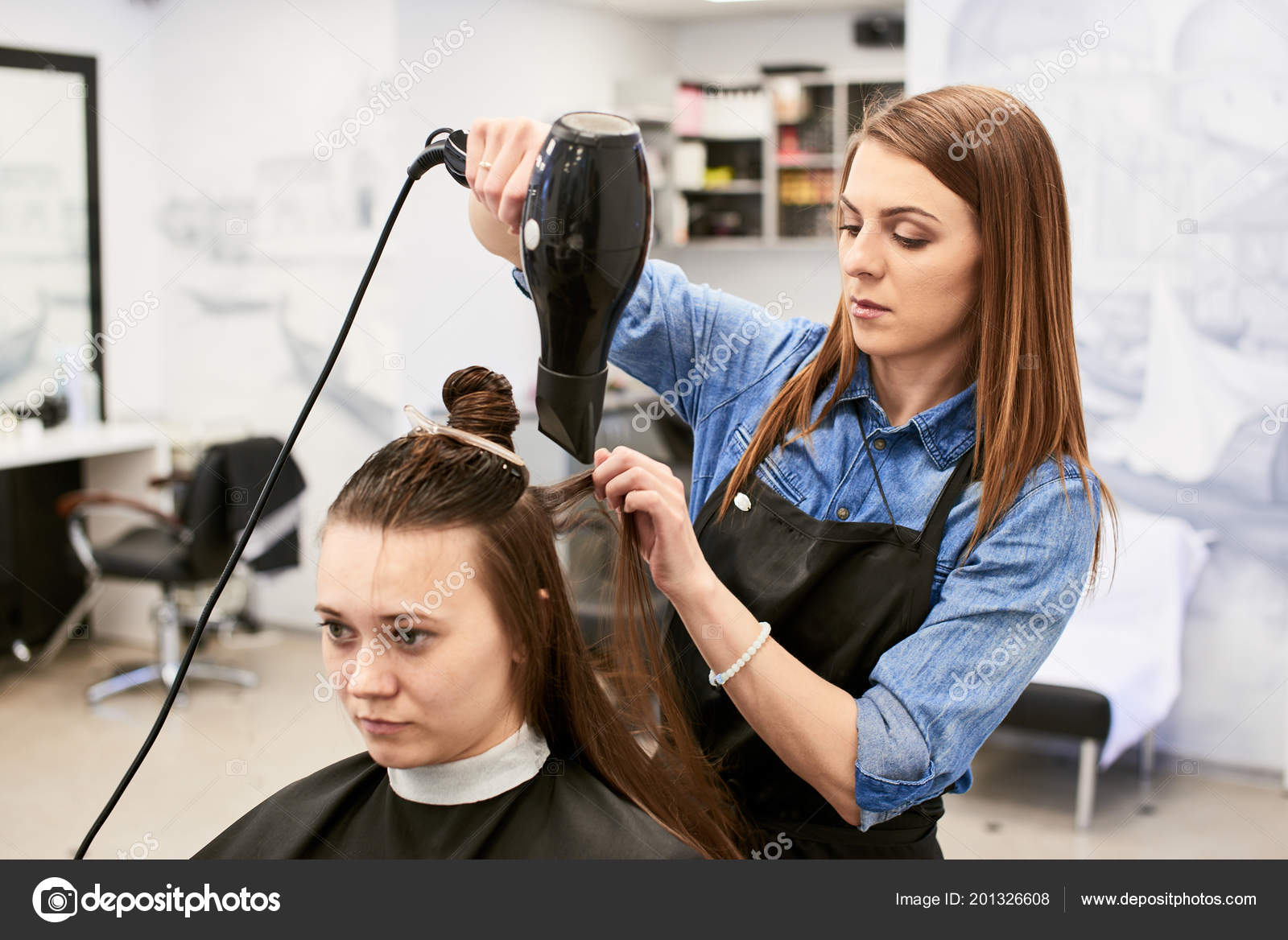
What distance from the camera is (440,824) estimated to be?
4.25ft

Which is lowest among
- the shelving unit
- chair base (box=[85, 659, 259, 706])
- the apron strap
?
chair base (box=[85, 659, 259, 706])

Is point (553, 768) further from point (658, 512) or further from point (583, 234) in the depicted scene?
point (583, 234)

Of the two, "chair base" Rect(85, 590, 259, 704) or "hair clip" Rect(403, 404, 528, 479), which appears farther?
"chair base" Rect(85, 590, 259, 704)

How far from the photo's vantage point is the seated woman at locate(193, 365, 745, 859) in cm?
113

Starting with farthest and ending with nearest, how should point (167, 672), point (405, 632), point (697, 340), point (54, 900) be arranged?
point (167, 672)
point (697, 340)
point (405, 632)
point (54, 900)

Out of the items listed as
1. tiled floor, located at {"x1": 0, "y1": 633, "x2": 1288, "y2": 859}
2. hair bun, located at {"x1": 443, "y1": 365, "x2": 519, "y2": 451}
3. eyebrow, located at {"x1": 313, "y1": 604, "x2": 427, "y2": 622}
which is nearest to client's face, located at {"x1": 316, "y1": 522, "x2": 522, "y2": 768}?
eyebrow, located at {"x1": 313, "y1": 604, "x2": 427, "y2": 622}

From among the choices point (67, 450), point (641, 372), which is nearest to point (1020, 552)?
point (641, 372)

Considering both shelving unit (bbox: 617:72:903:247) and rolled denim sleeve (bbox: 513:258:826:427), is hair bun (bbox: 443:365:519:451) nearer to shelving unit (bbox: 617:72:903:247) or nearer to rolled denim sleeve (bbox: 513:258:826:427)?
rolled denim sleeve (bbox: 513:258:826:427)

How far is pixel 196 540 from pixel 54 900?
132 inches

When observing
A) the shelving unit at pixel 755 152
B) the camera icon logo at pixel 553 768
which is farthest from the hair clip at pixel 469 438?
the shelving unit at pixel 755 152

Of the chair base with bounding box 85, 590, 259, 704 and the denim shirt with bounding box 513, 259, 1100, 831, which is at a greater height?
the denim shirt with bounding box 513, 259, 1100, 831

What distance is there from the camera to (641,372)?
1.43 meters

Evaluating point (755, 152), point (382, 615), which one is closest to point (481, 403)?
point (382, 615)

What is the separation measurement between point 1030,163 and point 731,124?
5.51 meters
